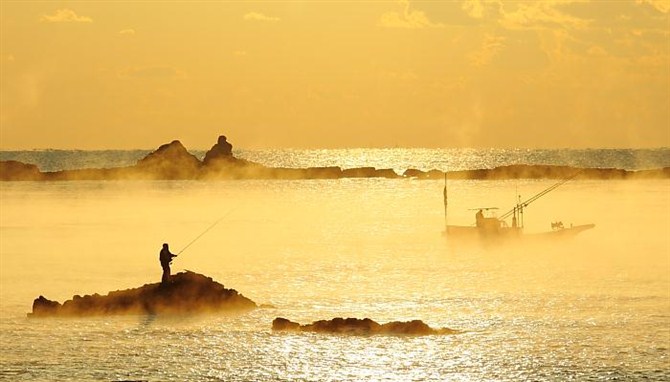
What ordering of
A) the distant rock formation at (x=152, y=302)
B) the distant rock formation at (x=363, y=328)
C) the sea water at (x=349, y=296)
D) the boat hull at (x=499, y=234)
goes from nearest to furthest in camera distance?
the sea water at (x=349, y=296)
the distant rock formation at (x=363, y=328)
the distant rock formation at (x=152, y=302)
the boat hull at (x=499, y=234)

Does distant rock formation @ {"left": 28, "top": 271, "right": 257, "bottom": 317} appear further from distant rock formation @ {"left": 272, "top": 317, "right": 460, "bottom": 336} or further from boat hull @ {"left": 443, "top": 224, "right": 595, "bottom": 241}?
boat hull @ {"left": 443, "top": 224, "right": 595, "bottom": 241}

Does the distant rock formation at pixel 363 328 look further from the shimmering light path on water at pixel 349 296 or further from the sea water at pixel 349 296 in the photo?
the shimmering light path on water at pixel 349 296

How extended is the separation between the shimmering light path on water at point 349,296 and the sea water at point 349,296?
0.13m

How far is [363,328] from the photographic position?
44188 mm

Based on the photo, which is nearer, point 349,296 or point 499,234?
point 349,296

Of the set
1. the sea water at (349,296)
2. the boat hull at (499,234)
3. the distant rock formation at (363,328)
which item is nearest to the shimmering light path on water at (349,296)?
the sea water at (349,296)

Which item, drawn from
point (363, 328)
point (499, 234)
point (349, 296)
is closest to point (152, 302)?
point (363, 328)

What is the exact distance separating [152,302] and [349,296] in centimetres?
1363

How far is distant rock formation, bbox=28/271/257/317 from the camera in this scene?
4750cm

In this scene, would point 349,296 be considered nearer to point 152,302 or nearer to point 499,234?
point 152,302

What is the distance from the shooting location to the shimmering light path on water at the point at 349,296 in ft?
126

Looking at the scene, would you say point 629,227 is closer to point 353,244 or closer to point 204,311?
point 353,244

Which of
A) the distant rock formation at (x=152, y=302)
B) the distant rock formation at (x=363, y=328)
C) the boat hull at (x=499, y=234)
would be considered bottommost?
the distant rock formation at (x=363, y=328)

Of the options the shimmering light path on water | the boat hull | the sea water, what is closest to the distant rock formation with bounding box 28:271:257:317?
the sea water
